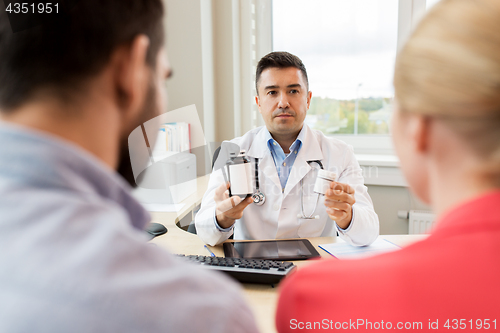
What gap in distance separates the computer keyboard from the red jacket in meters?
0.51

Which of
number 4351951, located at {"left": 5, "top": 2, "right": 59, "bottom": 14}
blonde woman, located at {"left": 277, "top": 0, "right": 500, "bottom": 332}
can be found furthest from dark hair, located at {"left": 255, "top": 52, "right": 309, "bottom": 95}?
number 4351951, located at {"left": 5, "top": 2, "right": 59, "bottom": 14}

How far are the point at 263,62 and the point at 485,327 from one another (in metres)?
1.70

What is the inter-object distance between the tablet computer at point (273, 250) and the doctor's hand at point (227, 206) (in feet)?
0.30

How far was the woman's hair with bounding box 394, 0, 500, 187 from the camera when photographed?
1.27ft

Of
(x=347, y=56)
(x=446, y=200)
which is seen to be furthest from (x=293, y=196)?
(x=347, y=56)

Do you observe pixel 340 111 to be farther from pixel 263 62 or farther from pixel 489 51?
pixel 489 51

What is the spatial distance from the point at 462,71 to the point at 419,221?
92.7 inches

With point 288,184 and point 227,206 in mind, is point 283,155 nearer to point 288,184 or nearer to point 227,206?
point 288,184

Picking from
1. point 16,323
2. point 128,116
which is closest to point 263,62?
point 128,116

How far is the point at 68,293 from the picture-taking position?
29 centimetres

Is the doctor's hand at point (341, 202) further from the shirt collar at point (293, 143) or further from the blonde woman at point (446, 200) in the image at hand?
the blonde woman at point (446, 200)

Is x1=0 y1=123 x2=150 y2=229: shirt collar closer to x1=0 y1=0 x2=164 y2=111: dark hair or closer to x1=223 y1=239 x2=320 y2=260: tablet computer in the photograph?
x1=0 y1=0 x2=164 y2=111: dark hair

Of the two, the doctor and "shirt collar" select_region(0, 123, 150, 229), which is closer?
"shirt collar" select_region(0, 123, 150, 229)

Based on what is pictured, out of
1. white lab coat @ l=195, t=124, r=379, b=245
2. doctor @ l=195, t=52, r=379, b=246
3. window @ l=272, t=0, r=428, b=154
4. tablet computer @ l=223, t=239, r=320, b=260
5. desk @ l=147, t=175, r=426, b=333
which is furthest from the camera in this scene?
window @ l=272, t=0, r=428, b=154
